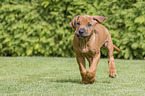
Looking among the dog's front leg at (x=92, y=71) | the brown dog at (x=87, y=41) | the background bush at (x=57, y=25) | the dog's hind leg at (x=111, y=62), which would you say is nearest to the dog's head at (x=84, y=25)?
the brown dog at (x=87, y=41)

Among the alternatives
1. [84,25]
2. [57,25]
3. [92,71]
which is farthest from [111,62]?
[57,25]

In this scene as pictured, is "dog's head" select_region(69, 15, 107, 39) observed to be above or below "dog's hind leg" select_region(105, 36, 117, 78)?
above

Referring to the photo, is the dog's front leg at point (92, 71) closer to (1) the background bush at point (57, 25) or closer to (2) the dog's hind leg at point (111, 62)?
(2) the dog's hind leg at point (111, 62)

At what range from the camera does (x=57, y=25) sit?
10.4m

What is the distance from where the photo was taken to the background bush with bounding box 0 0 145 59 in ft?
31.3

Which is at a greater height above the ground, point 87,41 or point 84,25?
point 84,25

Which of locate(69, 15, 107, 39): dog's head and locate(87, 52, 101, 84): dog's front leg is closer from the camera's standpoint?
locate(69, 15, 107, 39): dog's head

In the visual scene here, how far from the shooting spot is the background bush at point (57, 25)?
9.55m

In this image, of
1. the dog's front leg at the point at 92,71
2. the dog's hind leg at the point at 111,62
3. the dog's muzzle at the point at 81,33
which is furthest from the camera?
the dog's hind leg at the point at 111,62

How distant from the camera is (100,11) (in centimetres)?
1002

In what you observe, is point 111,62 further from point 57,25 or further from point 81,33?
point 57,25

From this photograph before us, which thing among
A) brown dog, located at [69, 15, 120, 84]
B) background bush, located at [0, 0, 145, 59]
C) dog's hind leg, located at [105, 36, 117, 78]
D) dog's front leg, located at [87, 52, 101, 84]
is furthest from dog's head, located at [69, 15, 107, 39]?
background bush, located at [0, 0, 145, 59]

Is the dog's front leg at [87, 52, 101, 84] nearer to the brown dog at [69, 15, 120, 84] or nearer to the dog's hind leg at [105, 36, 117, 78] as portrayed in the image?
the brown dog at [69, 15, 120, 84]

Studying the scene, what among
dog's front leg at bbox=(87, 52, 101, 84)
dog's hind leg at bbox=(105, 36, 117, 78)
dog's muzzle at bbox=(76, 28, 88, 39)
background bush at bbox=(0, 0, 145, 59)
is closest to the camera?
dog's muzzle at bbox=(76, 28, 88, 39)
